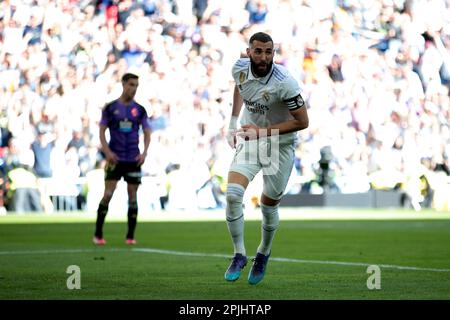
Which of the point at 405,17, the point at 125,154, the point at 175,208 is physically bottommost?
→ the point at 175,208

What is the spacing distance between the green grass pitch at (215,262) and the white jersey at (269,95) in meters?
1.38

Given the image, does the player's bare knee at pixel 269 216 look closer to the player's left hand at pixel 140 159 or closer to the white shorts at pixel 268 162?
the white shorts at pixel 268 162

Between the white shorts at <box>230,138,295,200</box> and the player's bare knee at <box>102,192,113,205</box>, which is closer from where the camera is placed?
the white shorts at <box>230,138,295,200</box>

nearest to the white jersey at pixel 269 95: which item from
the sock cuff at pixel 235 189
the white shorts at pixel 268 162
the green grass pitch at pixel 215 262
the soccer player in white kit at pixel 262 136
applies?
the soccer player in white kit at pixel 262 136

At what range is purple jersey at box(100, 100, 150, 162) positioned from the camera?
14.5 meters

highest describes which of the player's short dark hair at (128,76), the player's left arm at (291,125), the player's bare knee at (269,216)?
the player's short dark hair at (128,76)

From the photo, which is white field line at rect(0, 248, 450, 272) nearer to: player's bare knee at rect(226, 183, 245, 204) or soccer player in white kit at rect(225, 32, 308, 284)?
soccer player in white kit at rect(225, 32, 308, 284)

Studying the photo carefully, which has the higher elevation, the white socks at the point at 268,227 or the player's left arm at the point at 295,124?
the player's left arm at the point at 295,124

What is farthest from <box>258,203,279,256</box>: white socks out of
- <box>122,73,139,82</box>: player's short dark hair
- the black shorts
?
the black shorts

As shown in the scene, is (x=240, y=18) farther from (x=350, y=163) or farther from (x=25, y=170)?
(x=25, y=170)

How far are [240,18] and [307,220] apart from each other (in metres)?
10.5

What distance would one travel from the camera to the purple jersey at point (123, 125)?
14469mm
